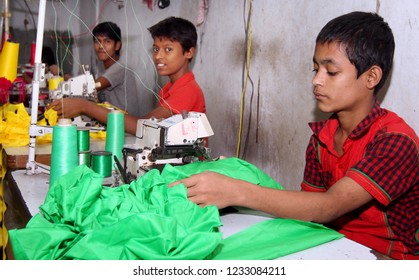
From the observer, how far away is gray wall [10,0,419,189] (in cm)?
208

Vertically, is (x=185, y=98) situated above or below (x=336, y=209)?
above

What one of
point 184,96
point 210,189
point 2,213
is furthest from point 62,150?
point 184,96

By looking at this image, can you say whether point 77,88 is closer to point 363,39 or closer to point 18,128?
point 18,128

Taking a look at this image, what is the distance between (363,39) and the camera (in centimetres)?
174

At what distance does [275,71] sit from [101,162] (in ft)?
5.13

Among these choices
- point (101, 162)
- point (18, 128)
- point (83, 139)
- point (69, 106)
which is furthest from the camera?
point (69, 106)

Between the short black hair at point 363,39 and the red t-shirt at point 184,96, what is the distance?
142cm

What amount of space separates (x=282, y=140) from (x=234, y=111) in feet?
2.51

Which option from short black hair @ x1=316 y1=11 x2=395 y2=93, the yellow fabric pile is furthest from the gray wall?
the yellow fabric pile

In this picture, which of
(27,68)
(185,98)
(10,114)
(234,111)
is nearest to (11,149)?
(10,114)

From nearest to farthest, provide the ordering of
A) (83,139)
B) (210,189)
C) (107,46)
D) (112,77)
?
1. (210,189)
2. (83,139)
3. (112,77)
4. (107,46)

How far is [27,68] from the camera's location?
4820 mm

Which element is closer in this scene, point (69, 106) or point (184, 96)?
point (69, 106)
